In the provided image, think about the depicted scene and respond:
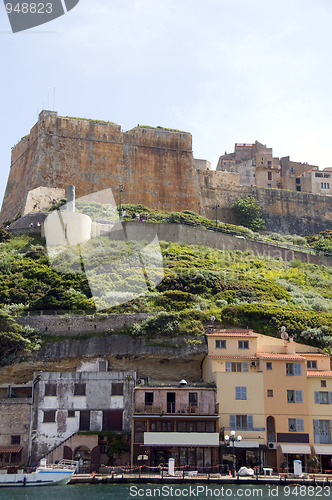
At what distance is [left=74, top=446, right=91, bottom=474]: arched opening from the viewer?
42.3 metres

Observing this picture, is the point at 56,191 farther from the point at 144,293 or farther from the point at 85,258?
the point at 144,293

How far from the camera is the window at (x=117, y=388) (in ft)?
151

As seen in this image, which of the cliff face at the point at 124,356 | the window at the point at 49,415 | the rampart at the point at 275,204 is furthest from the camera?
the rampart at the point at 275,204

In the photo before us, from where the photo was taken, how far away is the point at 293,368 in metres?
46.0

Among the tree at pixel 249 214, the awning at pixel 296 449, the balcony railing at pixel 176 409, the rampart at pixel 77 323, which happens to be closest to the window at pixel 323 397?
the awning at pixel 296 449

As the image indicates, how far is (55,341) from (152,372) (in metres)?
6.65

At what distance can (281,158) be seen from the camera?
98.6 m

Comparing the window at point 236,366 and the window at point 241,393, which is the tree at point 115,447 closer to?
the window at point 241,393

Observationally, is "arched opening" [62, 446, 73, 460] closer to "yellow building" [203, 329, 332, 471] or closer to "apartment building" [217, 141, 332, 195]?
"yellow building" [203, 329, 332, 471]

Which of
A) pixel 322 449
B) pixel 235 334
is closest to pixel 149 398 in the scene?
pixel 235 334

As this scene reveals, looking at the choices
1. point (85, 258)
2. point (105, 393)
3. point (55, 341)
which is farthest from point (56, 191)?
point (105, 393)

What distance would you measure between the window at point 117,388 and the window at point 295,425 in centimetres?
1014

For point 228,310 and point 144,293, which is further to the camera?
point 144,293

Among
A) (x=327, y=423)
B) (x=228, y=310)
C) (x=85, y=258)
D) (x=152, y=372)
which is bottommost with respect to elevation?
(x=327, y=423)
